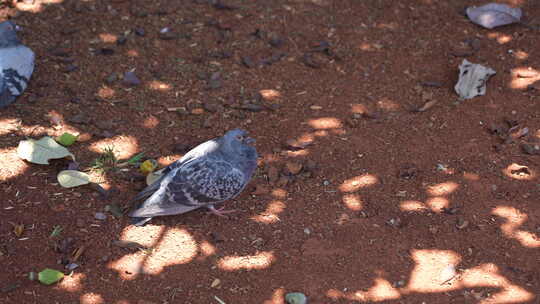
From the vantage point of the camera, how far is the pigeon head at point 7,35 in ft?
20.0

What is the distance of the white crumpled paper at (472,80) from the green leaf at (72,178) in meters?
3.98

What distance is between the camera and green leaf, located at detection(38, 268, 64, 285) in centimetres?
427

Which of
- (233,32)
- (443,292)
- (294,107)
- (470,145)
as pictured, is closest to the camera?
(443,292)

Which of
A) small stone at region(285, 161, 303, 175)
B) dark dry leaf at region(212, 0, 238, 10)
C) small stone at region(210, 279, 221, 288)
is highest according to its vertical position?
dark dry leaf at region(212, 0, 238, 10)

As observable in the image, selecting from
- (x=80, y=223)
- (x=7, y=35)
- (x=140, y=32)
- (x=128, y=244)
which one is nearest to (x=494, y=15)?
(x=140, y=32)

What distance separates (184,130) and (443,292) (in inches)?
116

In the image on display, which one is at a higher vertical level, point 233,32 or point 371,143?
point 233,32

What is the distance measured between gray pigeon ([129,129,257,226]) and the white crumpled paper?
2616mm

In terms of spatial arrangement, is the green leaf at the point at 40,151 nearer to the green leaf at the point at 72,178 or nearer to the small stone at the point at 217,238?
the green leaf at the point at 72,178

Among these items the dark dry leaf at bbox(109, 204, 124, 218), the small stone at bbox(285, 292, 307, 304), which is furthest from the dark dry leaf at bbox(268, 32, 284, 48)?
the small stone at bbox(285, 292, 307, 304)

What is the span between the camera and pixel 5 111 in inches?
230

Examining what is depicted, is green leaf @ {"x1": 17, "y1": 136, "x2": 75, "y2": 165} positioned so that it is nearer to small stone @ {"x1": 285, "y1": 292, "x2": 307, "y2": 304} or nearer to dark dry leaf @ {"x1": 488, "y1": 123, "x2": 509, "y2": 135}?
small stone @ {"x1": 285, "y1": 292, "x2": 307, "y2": 304}

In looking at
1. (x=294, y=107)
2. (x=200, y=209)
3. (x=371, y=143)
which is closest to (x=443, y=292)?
(x=371, y=143)

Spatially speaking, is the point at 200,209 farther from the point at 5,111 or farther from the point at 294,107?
the point at 5,111
